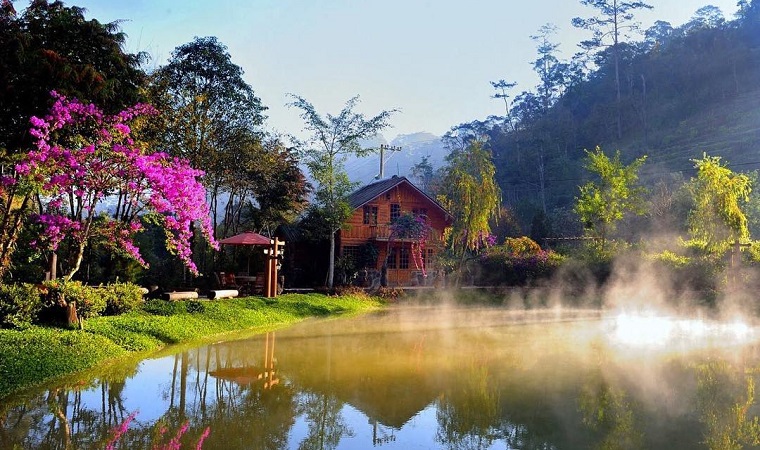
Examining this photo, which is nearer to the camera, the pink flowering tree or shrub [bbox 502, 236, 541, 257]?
the pink flowering tree

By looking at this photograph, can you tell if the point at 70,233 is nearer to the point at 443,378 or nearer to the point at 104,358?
the point at 104,358

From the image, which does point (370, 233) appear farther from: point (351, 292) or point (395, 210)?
point (351, 292)

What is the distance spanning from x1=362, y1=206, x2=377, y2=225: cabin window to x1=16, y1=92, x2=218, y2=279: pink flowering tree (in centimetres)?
1589

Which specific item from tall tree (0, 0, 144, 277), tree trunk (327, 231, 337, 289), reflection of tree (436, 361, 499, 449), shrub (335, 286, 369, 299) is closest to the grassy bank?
shrub (335, 286, 369, 299)

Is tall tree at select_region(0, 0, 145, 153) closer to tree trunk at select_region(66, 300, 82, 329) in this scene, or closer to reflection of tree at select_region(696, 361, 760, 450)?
tree trunk at select_region(66, 300, 82, 329)

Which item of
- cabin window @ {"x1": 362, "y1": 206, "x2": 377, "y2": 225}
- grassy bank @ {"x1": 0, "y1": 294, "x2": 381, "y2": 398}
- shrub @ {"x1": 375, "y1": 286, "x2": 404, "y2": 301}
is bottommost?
grassy bank @ {"x1": 0, "y1": 294, "x2": 381, "y2": 398}

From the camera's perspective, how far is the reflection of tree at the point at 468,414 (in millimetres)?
6432

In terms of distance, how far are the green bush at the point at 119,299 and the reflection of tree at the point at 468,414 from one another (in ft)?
27.7

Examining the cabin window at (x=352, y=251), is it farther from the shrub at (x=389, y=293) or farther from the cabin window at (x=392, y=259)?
the shrub at (x=389, y=293)

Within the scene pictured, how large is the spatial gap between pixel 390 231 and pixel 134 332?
17.2 metres

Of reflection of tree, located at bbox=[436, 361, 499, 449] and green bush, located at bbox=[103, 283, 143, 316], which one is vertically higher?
green bush, located at bbox=[103, 283, 143, 316]

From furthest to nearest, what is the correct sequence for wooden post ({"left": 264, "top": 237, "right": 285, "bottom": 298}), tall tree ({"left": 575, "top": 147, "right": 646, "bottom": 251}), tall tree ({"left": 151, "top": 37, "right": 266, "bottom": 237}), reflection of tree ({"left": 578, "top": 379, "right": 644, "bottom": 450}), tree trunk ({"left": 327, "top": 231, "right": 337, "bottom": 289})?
tall tree ({"left": 575, "top": 147, "right": 646, "bottom": 251}) < tree trunk ({"left": 327, "top": 231, "right": 337, "bottom": 289}) < tall tree ({"left": 151, "top": 37, "right": 266, "bottom": 237}) < wooden post ({"left": 264, "top": 237, "right": 285, "bottom": 298}) < reflection of tree ({"left": 578, "top": 379, "right": 644, "bottom": 450})

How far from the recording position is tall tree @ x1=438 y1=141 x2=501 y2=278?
2578 cm

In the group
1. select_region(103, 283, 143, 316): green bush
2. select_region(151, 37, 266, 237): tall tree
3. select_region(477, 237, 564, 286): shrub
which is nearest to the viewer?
select_region(103, 283, 143, 316): green bush
